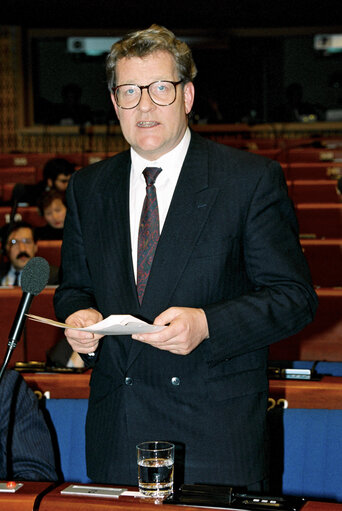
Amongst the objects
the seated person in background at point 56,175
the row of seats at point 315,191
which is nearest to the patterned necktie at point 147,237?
the row of seats at point 315,191

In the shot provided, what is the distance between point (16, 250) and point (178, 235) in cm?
324

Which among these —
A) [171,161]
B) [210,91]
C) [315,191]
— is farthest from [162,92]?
[210,91]

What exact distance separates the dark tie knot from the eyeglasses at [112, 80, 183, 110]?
0.15m

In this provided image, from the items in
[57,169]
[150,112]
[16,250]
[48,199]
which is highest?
[57,169]

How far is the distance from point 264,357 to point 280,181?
385 millimetres

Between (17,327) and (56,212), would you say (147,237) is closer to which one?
(17,327)

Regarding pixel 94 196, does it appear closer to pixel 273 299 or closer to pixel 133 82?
pixel 133 82

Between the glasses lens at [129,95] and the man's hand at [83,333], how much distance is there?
46 cm

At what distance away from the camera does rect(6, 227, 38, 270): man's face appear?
4.65 meters

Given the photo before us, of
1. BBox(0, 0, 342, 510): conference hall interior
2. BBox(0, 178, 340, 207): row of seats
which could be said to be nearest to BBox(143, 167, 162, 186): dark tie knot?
BBox(0, 0, 342, 510): conference hall interior

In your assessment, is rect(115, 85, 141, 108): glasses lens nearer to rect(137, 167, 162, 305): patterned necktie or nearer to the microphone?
rect(137, 167, 162, 305): patterned necktie

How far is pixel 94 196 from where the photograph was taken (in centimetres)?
175

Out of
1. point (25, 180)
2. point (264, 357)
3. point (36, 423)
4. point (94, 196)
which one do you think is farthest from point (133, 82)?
point (25, 180)

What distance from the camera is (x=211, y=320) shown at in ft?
4.87
